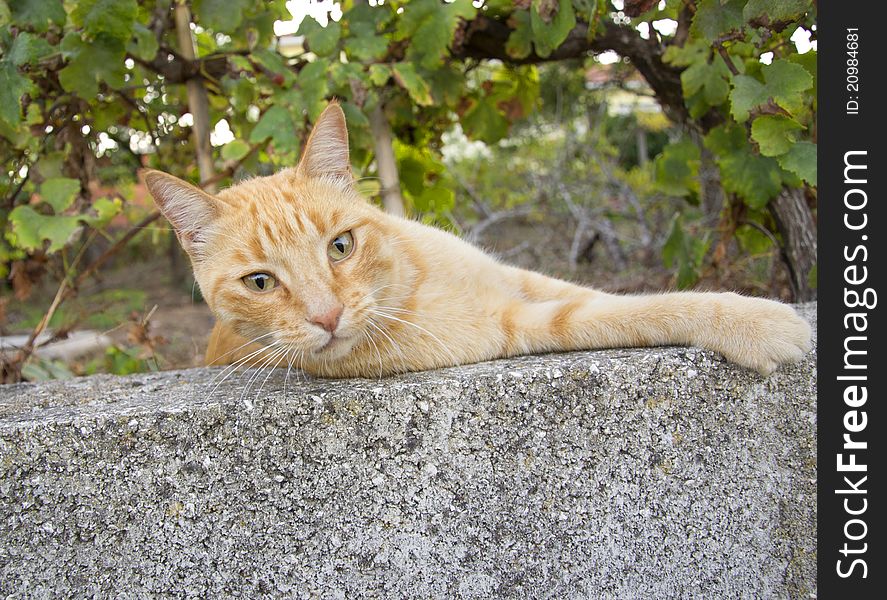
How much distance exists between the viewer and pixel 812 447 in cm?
173

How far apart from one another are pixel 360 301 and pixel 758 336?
95 centimetres

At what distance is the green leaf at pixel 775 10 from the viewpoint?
5.27ft

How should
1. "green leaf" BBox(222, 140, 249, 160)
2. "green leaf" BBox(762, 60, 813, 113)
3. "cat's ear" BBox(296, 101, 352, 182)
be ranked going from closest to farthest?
"cat's ear" BBox(296, 101, 352, 182), "green leaf" BBox(762, 60, 813, 113), "green leaf" BBox(222, 140, 249, 160)

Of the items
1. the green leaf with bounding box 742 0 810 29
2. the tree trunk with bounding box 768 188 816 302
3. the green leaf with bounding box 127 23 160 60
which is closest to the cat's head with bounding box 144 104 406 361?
the green leaf with bounding box 127 23 160 60

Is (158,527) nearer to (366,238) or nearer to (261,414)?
(261,414)

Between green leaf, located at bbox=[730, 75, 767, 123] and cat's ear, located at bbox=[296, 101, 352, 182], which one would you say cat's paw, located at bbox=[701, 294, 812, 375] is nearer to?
green leaf, located at bbox=[730, 75, 767, 123]

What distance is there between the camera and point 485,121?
307cm

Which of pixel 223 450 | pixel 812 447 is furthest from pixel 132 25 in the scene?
pixel 812 447

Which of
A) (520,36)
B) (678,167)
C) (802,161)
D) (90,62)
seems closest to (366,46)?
(520,36)

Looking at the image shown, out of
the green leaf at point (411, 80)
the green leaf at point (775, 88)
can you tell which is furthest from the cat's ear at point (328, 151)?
the green leaf at point (775, 88)

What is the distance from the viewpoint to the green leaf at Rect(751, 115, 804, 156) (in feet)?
6.83

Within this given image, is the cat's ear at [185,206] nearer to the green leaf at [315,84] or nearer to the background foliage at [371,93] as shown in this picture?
the background foliage at [371,93]

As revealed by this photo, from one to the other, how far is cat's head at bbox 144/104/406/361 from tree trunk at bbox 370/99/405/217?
3.22 ft

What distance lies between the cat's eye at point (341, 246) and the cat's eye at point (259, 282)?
15 centimetres
